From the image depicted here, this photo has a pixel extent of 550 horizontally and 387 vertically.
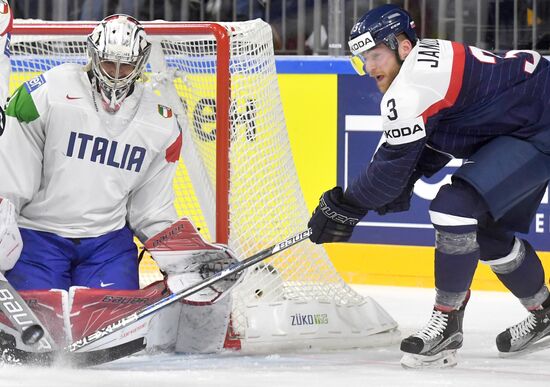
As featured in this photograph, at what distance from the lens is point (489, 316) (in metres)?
4.25

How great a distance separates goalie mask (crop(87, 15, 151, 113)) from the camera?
11.2 ft

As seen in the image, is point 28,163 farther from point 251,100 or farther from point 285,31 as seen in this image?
point 285,31

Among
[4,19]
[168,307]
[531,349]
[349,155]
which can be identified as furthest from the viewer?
[349,155]

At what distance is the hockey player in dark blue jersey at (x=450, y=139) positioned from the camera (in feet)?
10.9

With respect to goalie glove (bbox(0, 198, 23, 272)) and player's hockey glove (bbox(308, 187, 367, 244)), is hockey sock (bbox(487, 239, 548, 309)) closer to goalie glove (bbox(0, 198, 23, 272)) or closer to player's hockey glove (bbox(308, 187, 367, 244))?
player's hockey glove (bbox(308, 187, 367, 244))

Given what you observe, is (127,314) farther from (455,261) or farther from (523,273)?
(523,273)

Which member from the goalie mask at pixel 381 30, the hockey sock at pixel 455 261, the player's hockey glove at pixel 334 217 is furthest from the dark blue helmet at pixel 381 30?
the hockey sock at pixel 455 261

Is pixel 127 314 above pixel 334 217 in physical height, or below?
below

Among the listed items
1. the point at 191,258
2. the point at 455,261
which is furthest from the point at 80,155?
the point at 455,261

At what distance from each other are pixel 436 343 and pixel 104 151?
0.99m

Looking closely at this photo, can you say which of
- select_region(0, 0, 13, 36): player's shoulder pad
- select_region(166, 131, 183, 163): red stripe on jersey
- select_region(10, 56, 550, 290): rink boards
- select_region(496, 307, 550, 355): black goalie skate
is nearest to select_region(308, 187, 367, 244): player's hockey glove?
select_region(166, 131, 183, 163): red stripe on jersey

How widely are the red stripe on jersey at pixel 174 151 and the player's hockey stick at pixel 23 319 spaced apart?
0.58 meters

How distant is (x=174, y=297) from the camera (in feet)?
11.2

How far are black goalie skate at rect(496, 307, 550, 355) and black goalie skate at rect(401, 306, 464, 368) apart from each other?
0.28 meters
